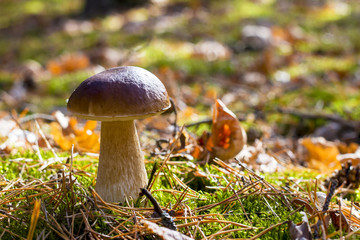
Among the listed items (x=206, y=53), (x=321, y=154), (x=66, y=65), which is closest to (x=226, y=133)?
(x=321, y=154)

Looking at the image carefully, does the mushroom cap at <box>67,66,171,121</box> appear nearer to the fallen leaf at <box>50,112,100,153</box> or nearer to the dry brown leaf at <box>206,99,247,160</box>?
the dry brown leaf at <box>206,99,247,160</box>

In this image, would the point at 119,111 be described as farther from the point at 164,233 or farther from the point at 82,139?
the point at 82,139

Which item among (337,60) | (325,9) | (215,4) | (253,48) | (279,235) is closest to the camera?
(279,235)

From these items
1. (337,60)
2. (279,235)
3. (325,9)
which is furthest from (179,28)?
(279,235)

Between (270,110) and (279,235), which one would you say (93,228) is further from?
(270,110)

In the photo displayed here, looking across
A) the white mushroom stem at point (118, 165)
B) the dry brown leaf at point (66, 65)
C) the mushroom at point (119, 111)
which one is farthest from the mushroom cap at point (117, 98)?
the dry brown leaf at point (66, 65)

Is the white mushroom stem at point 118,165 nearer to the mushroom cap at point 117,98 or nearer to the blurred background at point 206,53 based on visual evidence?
the mushroom cap at point 117,98
